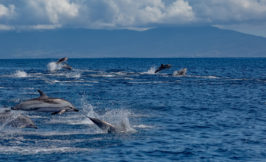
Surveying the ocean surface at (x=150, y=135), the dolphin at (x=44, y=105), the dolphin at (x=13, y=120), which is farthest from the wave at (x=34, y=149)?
the dolphin at (x=13, y=120)

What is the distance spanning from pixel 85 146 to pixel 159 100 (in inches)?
849

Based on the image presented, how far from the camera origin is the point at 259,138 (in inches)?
936

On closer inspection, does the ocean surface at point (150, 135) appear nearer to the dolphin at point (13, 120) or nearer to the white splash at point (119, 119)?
the white splash at point (119, 119)

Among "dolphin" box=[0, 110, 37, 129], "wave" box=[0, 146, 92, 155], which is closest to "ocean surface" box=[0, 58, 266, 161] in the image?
"wave" box=[0, 146, 92, 155]

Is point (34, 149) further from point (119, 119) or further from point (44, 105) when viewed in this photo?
point (119, 119)

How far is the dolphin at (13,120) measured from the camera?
24.1 metres

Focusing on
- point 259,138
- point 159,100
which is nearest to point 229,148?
point 259,138

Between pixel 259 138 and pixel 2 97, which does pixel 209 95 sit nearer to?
pixel 2 97

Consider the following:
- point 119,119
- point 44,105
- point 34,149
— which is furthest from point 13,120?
point 119,119

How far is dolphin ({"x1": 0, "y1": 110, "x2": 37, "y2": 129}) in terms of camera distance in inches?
948

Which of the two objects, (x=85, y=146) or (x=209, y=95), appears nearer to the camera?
(x=85, y=146)

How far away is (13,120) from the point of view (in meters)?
24.2

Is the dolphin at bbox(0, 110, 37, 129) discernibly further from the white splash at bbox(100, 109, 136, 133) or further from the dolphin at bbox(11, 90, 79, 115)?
the white splash at bbox(100, 109, 136, 133)

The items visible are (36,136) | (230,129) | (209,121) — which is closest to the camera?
(36,136)
